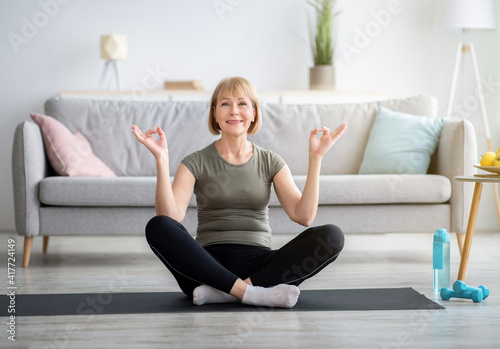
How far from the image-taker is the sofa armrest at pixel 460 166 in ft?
11.0

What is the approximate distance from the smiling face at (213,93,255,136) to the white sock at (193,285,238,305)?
55 cm

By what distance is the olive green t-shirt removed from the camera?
2330 mm

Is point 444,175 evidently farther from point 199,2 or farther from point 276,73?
point 199,2

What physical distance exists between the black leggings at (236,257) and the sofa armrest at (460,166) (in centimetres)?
133

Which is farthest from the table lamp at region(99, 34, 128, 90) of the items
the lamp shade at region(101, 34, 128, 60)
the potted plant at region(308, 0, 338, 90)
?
the potted plant at region(308, 0, 338, 90)

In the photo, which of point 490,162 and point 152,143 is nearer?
point 152,143

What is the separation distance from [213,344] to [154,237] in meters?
0.50

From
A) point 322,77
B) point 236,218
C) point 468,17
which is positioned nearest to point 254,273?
point 236,218

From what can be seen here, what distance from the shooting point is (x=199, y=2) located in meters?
5.11

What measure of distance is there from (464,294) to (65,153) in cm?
216

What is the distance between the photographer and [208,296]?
2279 millimetres

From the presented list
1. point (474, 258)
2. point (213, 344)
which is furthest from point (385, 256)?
point (213, 344)

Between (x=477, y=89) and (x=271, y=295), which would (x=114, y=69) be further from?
(x=271, y=295)

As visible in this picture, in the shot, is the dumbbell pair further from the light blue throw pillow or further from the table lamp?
the table lamp
